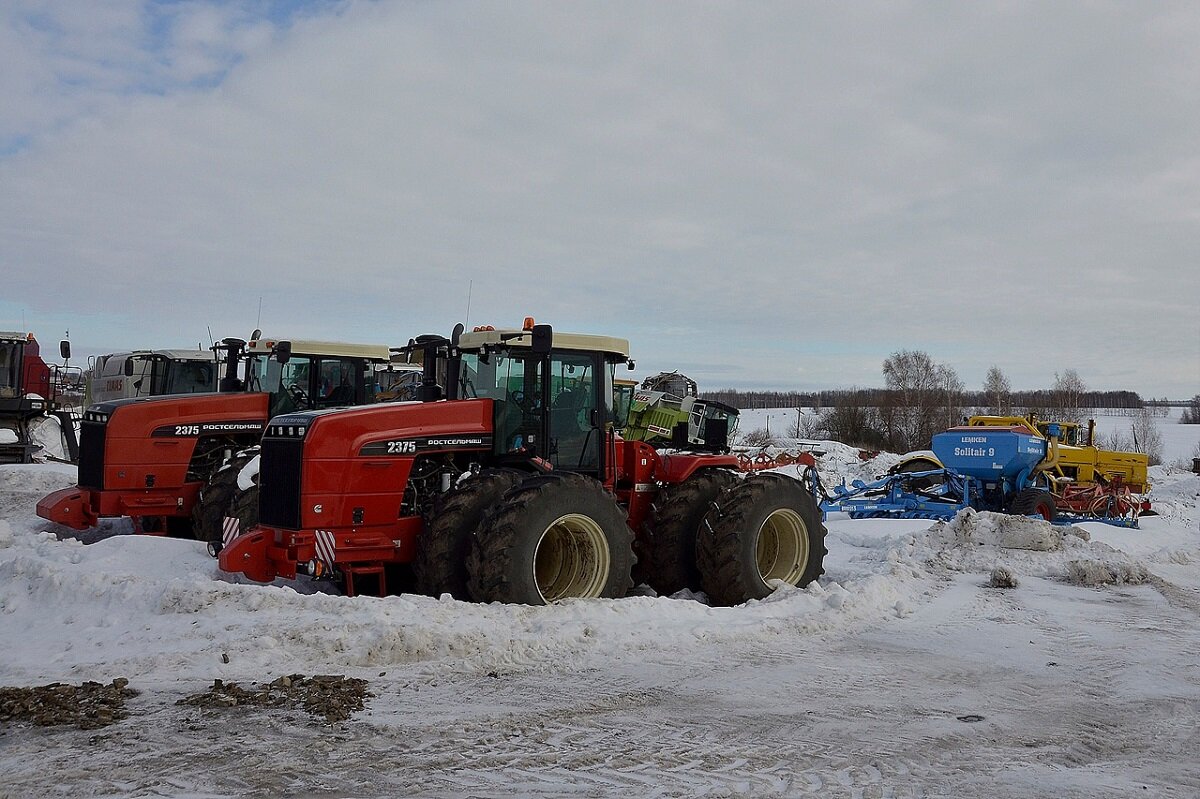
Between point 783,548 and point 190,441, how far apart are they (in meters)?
7.19

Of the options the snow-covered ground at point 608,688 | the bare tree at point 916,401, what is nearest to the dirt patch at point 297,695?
the snow-covered ground at point 608,688

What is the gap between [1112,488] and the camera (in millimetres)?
19750

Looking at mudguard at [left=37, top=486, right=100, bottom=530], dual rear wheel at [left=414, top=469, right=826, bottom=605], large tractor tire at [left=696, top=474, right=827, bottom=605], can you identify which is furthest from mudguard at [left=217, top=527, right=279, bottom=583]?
mudguard at [left=37, top=486, right=100, bottom=530]

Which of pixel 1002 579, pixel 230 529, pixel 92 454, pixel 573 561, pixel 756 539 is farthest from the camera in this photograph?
pixel 92 454

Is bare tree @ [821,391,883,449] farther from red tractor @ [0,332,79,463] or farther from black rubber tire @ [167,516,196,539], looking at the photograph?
black rubber tire @ [167,516,196,539]

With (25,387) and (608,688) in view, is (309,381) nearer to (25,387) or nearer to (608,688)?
(608,688)

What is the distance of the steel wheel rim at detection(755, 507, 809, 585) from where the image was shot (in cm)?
995

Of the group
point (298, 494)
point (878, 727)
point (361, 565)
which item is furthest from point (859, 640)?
point (298, 494)

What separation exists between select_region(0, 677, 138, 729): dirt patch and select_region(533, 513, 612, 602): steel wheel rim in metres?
3.43

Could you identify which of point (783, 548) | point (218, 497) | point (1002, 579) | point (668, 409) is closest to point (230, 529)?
point (218, 497)

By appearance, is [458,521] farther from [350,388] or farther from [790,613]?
[350,388]

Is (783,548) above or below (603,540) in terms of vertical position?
below

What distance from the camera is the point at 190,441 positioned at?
1170 centimetres

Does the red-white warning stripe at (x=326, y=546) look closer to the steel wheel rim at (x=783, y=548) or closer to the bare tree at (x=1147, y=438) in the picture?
the steel wheel rim at (x=783, y=548)
